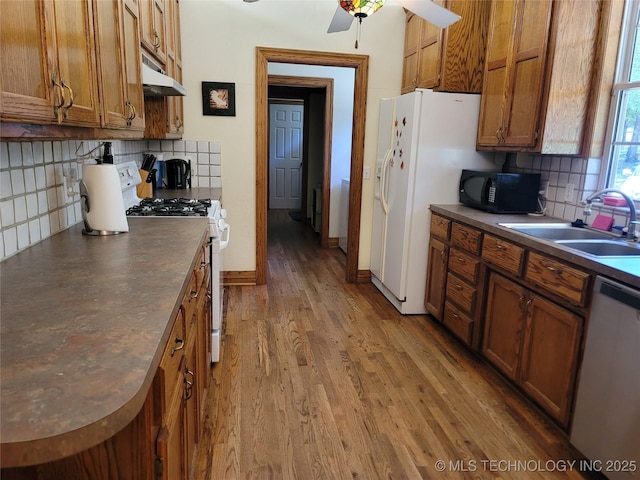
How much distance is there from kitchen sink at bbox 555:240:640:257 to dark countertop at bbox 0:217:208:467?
1884 millimetres

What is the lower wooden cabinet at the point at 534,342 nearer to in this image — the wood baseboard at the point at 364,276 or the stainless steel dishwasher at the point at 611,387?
the stainless steel dishwasher at the point at 611,387

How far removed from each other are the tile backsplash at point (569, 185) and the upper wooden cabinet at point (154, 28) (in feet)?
8.40

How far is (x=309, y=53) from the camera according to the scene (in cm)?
385

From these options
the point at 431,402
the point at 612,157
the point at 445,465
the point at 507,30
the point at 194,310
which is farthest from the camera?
the point at 507,30

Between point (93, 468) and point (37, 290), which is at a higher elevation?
point (37, 290)

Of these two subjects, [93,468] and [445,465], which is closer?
[93,468]

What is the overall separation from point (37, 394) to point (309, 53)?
12.0 ft

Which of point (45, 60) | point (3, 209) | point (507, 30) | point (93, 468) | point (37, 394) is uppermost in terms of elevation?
point (507, 30)

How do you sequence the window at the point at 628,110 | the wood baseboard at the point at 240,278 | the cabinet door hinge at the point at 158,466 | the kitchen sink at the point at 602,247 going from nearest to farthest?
the cabinet door hinge at the point at 158,466, the kitchen sink at the point at 602,247, the window at the point at 628,110, the wood baseboard at the point at 240,278

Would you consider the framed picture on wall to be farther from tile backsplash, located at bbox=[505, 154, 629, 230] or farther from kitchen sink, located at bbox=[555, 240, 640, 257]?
kitchen sink, located at bbox=[555, 240, 640, 257]

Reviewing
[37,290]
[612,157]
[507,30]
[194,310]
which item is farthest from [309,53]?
[37,290]

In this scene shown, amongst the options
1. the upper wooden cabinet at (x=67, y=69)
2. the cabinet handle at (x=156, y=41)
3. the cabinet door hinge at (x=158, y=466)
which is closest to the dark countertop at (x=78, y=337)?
the cabinet door hinge at (x=158, y=466)

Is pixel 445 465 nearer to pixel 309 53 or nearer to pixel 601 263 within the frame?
pixel 601 263

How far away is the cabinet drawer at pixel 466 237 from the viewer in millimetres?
2750
